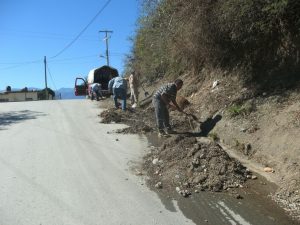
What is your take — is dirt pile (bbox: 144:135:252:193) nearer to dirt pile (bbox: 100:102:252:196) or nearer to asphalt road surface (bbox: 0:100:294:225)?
dirt pile (bbox: 100:102:252:196)

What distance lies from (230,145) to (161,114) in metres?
2.74

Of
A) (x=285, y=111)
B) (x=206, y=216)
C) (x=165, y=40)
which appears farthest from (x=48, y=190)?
(x=165, y=40)

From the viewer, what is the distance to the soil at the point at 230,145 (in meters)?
7.72

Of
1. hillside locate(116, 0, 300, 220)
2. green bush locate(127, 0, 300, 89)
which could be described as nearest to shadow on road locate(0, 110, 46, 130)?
hillside locate(116, 0, 300, 220)

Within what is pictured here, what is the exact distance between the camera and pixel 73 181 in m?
8.30

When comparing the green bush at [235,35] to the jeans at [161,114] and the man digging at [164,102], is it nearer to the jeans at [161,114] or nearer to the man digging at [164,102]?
the man digging at [164,102]

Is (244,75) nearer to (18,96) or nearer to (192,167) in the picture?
(192,167)

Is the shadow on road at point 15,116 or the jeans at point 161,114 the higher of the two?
the jeans at point 161,114

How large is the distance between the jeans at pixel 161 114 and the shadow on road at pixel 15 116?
207 inches

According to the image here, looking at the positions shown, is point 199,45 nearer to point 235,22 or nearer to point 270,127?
point 235,22

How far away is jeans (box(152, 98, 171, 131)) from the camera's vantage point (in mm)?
12477

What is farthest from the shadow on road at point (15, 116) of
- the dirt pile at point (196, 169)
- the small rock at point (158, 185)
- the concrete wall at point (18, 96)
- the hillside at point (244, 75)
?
the concrete wall at point (18, 96)

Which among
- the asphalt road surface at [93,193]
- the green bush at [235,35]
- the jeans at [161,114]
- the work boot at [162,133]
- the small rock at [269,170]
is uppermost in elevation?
the green bush at [235,35]

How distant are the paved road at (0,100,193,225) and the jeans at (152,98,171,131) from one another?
2.32ft
